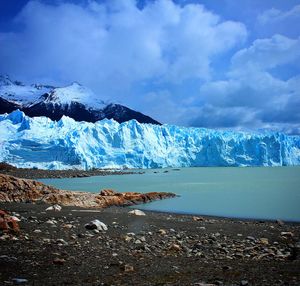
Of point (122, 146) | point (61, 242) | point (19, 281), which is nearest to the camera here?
point (19, 281)

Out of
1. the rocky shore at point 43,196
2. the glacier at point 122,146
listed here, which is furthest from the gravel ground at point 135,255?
the glacier at point 122,146

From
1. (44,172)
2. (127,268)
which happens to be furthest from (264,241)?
(44,172)

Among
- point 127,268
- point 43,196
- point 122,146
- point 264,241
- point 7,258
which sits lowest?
point 264,241

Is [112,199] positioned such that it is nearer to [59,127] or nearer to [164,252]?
[164,252]

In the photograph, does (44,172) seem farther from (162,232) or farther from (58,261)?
(58,261)

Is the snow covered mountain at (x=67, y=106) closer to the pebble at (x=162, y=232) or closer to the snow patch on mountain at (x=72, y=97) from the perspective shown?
the snow patch on mountain at (x=72, y=97)

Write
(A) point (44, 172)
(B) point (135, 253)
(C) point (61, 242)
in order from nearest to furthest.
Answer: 1. (B) point (135, 253)
2. (C) point (61, 242)
3. (A) point (44, 172)

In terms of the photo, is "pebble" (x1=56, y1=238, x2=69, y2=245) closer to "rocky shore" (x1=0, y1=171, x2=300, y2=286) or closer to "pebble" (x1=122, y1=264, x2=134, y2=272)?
"rocky shore" (x1=0, y1=171, x2=300, y2=286)
